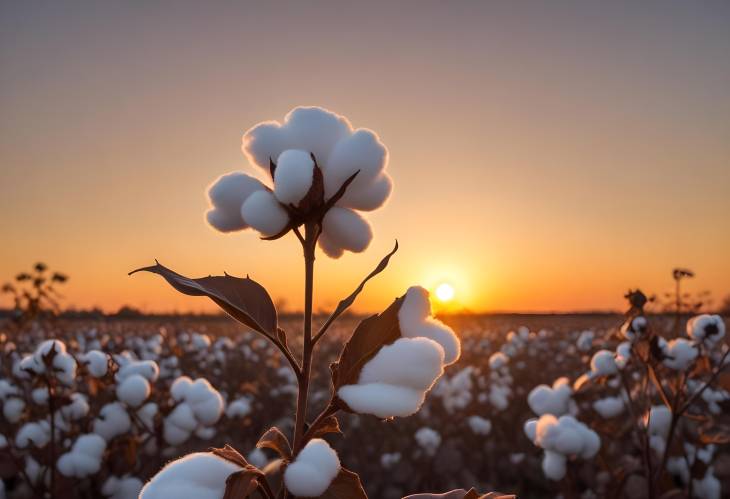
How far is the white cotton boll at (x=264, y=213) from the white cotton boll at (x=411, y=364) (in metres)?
0.24

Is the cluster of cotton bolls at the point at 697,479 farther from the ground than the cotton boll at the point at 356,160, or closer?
closer

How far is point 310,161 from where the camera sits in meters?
0.87

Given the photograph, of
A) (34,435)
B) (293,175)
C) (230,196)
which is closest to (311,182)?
(293,175)

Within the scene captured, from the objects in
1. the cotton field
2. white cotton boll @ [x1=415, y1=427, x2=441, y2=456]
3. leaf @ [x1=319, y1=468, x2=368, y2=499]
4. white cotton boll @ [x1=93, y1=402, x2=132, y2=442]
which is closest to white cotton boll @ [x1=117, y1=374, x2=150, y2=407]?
the cotton field

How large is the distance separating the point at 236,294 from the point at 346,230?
0.18 meters

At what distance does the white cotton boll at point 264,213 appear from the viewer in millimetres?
886

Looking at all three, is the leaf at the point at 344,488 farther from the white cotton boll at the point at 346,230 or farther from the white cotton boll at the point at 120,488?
the white cotton boll at the point at 120,488

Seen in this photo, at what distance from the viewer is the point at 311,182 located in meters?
0.88

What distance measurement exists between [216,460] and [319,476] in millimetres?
127

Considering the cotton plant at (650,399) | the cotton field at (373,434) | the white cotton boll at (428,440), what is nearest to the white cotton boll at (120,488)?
the cotton field at (373,434)

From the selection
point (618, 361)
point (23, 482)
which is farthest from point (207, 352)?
point (618, 361)

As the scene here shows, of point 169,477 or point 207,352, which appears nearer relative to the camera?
point 169,477

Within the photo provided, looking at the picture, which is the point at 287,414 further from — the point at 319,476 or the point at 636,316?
the point at 319,476

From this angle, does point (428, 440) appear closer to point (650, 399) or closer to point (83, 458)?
point (650, 399)
